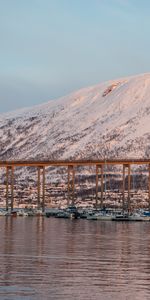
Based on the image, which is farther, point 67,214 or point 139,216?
point 67,214

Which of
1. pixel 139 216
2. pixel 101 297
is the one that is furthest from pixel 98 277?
pixel 139 216

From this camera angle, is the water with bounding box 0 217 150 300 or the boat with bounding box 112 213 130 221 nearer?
the water with bounding box 0 217 150 300

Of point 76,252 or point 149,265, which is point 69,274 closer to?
point 149,265

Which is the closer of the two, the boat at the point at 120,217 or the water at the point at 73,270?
the water at the point at 73,270

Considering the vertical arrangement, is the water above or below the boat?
below

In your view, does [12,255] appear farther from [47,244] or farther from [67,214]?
[67,214]

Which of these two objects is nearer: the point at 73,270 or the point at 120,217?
the point at 73,270

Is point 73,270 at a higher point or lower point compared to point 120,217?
lower

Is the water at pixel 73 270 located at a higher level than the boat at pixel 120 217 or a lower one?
lower

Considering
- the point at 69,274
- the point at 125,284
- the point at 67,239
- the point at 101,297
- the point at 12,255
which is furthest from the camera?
the point at 67,239

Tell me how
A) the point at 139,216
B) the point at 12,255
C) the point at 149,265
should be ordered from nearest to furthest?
the point at 149,265, the point at 12,255, the point at 139,216
